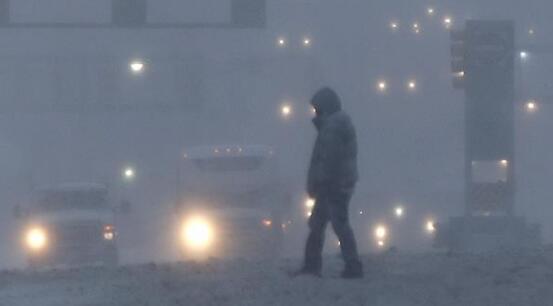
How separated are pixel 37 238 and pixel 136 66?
26.4 metres

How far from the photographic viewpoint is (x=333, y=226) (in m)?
12.6

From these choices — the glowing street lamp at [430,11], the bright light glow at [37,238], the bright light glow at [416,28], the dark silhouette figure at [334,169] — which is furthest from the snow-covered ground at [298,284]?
the glowing street lamp at [430,11]

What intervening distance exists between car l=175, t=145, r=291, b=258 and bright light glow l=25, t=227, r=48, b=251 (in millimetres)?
3412

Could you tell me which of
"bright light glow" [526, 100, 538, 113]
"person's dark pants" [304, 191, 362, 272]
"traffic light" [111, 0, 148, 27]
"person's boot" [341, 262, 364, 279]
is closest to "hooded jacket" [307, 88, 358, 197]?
"person's dark pants" [304, 191, 362, 272]

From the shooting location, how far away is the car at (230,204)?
1272 inches

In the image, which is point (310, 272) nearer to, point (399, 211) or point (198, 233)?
point (198, 233)

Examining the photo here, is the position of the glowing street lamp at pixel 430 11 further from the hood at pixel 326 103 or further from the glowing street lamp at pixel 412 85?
the hood at pixel 326 103

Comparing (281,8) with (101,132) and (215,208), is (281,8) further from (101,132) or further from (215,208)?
Answer: (215,208)

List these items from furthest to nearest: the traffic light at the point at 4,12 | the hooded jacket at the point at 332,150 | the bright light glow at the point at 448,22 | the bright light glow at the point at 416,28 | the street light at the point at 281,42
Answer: the bright light glow at the point at 416,28 < the bright light glow at the point at 448,22 < the street light at the point at 281,42 < the traffic light at the point at 4,12 < the hooded jacket at the point at 332,150

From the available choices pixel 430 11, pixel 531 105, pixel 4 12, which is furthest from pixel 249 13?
pixel 430 11

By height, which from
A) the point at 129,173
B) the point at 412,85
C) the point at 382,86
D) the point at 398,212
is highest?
the point at 412,85

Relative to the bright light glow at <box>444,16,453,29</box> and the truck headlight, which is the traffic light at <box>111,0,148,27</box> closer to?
the truck headlight

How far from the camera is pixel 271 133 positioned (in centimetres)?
7106

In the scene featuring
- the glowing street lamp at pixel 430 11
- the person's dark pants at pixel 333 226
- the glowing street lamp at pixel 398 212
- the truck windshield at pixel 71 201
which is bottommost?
the person's dark pants at pixel 333 226
